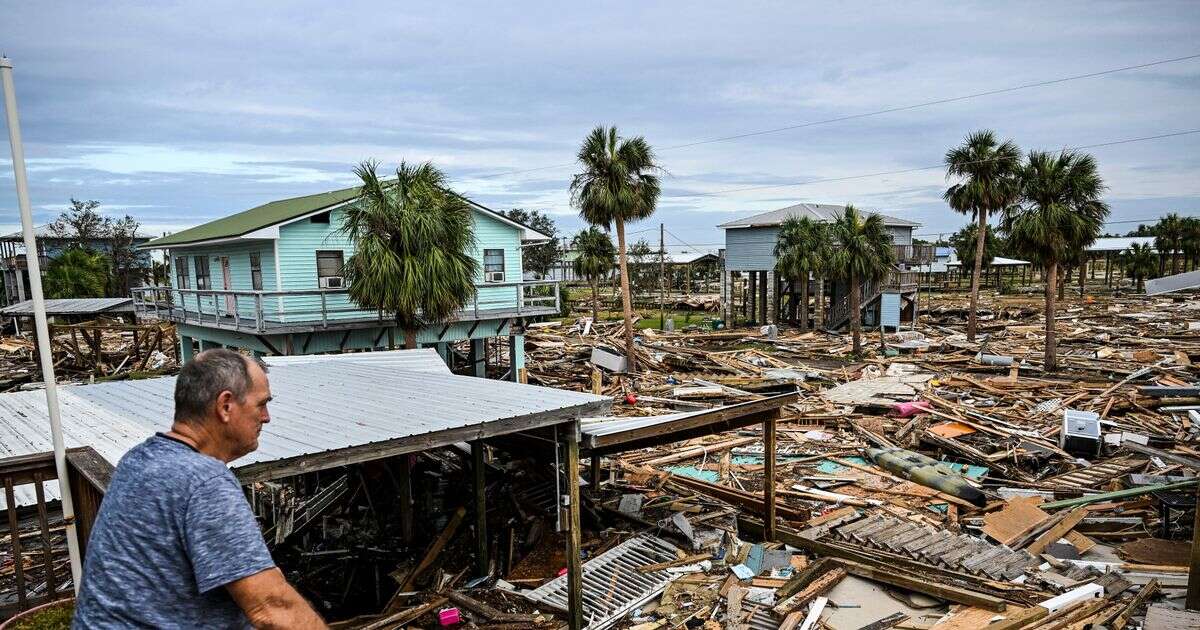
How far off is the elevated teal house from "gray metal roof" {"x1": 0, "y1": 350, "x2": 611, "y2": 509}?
406 inches

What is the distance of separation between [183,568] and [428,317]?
17387mm

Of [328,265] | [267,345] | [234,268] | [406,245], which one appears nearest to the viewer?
[406,245]

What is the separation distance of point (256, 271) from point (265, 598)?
2247 centimetres

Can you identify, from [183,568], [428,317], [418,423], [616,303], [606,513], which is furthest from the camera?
[616,303]

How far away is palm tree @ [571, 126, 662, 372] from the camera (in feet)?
83.0

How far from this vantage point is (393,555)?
1081 cm

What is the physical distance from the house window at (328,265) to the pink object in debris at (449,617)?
1617cm

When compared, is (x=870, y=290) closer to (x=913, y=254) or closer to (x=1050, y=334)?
(x=913, y=254)

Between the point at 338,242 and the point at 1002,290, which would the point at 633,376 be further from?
the point at 1002,290

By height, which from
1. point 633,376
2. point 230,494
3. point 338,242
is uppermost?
point 338,242

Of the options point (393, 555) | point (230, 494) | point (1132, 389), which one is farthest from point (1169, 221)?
point (230, 494)

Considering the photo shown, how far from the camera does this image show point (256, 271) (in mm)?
22453

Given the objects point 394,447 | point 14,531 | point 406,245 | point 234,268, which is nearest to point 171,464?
point 14,531

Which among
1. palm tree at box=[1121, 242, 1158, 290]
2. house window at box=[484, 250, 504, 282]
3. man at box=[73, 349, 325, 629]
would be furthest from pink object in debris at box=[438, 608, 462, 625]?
palm tree at box=[1121, 242, 1158, 290]
